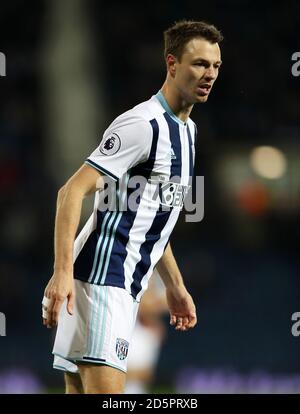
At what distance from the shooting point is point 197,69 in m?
3.65

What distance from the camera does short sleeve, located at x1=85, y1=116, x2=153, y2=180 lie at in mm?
3516

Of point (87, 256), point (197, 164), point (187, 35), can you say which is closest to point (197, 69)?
→ point (187, 35)

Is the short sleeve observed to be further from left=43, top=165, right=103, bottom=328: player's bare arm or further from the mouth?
the mouth

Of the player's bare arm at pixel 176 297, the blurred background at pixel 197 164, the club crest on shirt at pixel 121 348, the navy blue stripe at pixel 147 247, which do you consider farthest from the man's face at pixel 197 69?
the blurred background at pixel 197 164

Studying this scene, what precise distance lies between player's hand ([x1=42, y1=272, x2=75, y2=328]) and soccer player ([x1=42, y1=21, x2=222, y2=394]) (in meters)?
0.14

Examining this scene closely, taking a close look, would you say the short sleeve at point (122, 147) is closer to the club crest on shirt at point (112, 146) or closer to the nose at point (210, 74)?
the club crest on shirt at point (112, 146)

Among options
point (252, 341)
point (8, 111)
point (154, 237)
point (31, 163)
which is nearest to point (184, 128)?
point (154, 237)

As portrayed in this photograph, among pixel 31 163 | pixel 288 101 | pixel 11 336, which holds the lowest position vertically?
pixel 11 336

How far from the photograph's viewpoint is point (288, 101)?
12219 mm

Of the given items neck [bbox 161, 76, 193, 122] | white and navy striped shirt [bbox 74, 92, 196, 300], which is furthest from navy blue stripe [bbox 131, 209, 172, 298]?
neck [bbox 161, 76, 193, 122]

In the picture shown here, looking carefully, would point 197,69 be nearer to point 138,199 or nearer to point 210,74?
point 210,74

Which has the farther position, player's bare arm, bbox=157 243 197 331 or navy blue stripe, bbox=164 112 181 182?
player's bare arm, bbox=157 243 197 331

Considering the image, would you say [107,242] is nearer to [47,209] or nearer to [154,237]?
[154,237]

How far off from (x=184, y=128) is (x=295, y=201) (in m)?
7.56
